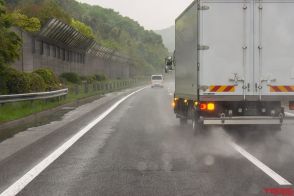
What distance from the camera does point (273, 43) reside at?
1169 cm

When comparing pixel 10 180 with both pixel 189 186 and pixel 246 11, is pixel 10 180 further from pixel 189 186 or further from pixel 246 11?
pixel 246 11

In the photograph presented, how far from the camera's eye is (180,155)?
380 inches

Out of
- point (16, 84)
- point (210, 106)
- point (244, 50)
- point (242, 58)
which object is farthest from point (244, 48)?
point (16, 84)

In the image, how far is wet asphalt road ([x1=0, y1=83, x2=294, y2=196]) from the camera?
6.81 meters

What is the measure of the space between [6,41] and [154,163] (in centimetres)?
1391

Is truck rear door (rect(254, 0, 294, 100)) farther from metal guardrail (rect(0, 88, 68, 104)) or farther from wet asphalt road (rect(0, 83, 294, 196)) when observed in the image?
metal guardrail (rect(0, 88, 68, 104))

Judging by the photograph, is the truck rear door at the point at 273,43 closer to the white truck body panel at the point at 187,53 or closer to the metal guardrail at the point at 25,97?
the white truck body panel at the point at 187,53

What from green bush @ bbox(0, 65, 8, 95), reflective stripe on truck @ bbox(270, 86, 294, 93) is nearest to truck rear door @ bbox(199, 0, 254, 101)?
reflective stripe on truck @ bbox(270, 86, 294, 93)

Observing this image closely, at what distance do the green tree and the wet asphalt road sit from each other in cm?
808

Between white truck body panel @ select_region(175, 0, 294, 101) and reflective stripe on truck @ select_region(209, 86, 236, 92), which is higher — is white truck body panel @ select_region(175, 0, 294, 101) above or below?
above

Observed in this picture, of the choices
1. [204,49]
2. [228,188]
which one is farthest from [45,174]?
[204,49]

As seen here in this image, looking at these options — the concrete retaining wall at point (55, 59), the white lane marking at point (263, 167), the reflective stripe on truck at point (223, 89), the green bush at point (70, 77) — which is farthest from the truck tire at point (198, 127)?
the green bush at point (70, 77)

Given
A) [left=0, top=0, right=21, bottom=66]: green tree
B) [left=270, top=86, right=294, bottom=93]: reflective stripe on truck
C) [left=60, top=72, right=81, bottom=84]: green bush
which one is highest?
[left=0, top=0, right=21, bottom=66]: green tree

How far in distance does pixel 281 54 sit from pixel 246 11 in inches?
49.2
